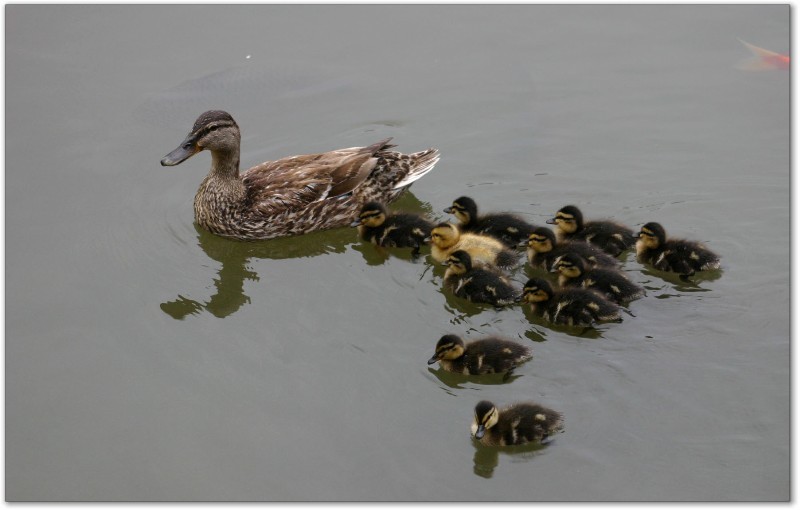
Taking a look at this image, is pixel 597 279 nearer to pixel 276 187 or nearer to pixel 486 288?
pixel 486 288

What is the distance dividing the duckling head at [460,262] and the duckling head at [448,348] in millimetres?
601

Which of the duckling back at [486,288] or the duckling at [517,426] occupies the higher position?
the duckling back at [486,288]

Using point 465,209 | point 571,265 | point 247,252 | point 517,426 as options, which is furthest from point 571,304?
point 247,252

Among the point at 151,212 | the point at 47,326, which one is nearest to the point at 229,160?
the point at 151,212

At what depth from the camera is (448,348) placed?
4.66 meters

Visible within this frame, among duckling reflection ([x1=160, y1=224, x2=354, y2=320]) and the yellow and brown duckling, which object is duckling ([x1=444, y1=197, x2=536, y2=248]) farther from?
duckling reflection ([x1=160, y1=224, x2=354, y2=320])

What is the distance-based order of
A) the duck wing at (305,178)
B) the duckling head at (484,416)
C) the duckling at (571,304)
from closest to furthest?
the duckling head at (484,416) → the duckling at (571,304) → the duck wing at (305,178)

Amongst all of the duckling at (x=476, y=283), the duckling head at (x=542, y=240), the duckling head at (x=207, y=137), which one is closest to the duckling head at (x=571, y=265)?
the duckling head at (x=542, y=240)

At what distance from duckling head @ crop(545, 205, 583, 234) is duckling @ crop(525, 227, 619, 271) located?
3.9 inches

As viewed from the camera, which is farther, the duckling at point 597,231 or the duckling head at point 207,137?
the duckling head at point 207,137

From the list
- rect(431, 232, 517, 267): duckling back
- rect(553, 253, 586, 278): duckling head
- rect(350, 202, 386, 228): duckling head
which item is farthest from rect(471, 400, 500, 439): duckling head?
rect(350, 202, 386, 228): duckling head

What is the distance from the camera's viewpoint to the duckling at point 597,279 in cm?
512

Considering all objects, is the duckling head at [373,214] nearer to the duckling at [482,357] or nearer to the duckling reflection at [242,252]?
the duckling reflection at [242,252]

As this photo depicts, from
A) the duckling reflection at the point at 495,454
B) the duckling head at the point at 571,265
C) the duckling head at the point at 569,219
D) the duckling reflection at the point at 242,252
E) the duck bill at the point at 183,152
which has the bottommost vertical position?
the duckling reflection at the point at 495,454
